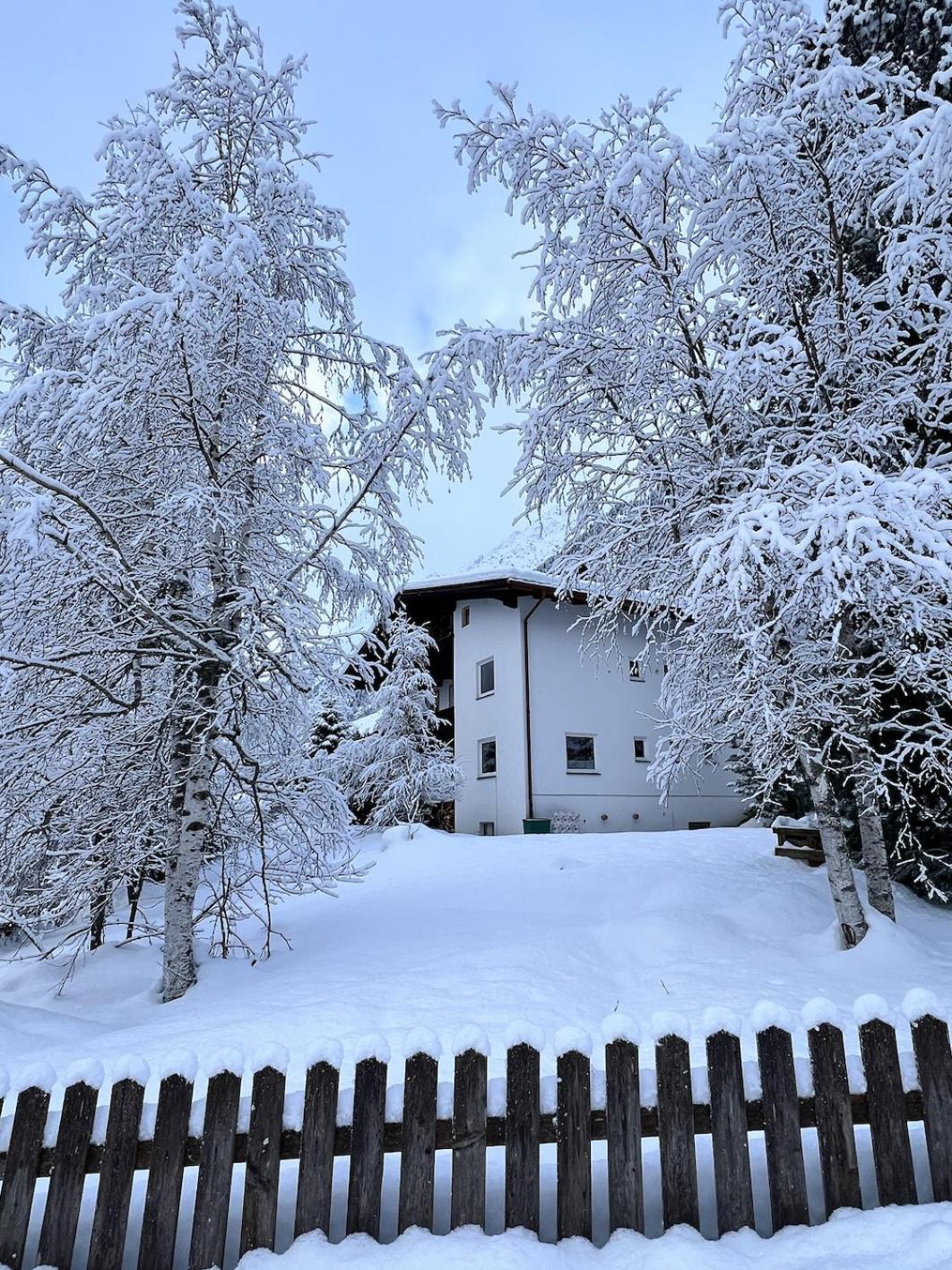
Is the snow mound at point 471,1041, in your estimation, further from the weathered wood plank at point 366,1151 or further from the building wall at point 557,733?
the building wall at point 557,733

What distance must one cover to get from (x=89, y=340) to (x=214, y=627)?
2.46 m

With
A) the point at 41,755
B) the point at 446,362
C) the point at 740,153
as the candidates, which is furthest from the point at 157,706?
the point at 740,153

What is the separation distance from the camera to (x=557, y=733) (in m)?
21.7

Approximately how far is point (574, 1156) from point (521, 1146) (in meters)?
0.20

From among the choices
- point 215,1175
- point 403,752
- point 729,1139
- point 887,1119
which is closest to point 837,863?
point 887,1119

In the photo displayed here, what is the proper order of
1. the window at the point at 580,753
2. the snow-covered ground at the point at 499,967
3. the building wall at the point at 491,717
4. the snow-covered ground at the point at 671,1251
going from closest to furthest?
the snow-covered ground at the point at 671,1251, the snow-covered ground at the point at 499,967, the building wall at the point at 491,717, the window at the point at 580,753

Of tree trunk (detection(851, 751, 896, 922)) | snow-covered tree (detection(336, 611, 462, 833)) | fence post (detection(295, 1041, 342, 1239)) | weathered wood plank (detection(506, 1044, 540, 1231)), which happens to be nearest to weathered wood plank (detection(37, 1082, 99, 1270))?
fence post (detection(295, 1041, 342, 1239))

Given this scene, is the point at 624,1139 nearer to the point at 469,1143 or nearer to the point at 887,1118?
the point at 469,1143

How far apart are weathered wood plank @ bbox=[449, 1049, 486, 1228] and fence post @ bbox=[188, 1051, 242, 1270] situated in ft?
2.56

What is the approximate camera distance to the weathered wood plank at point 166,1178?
8.11 ft

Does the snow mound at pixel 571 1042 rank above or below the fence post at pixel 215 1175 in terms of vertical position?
above

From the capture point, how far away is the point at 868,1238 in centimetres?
246

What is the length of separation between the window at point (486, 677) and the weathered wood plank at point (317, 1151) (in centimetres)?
1975

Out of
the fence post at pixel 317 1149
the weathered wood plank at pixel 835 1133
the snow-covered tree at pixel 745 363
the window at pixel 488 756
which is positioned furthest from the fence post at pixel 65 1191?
the window at pixel 488 756
